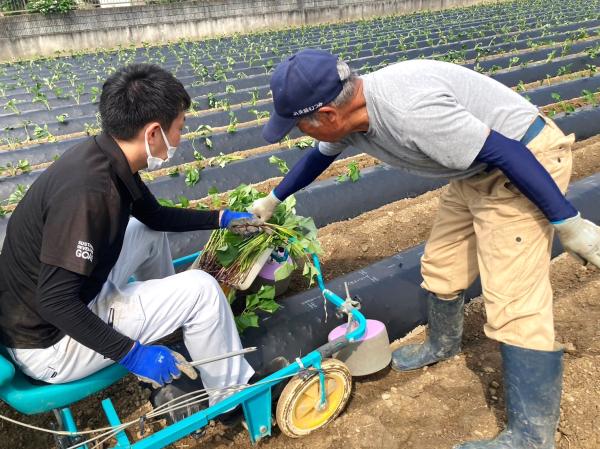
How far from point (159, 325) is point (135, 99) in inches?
37.7

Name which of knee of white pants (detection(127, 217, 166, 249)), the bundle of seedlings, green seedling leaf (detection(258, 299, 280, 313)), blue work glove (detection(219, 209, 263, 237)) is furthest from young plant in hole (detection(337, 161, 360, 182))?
knee of white pants (detection(127, 217, 166, 249))

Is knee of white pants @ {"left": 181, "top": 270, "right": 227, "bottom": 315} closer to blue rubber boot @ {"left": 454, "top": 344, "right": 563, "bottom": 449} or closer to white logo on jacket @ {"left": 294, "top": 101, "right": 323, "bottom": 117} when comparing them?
white logo on jacket @ {"left": 294, "top": 101, "right": 323, "bottom": 117}

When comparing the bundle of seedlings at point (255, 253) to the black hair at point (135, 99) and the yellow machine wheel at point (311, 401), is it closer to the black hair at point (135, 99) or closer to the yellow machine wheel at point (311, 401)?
the yellow machine wheel at point (311, 401)

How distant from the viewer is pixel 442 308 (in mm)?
2732

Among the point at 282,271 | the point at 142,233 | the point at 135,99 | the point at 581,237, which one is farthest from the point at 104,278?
the point at 581,237

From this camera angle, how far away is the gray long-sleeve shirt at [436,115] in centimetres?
175

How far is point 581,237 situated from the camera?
6.26 feet

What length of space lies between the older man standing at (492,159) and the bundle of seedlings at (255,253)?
636mm

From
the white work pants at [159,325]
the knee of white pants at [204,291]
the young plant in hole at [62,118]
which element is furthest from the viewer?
the young plant in hole at [62,118]

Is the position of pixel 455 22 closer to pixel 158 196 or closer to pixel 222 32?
pixel 222 32

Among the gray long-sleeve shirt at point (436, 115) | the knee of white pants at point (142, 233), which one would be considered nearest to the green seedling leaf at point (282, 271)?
the knee of white pants at point (142, 233)

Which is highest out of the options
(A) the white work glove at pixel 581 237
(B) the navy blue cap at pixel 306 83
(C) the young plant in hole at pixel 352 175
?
(B) the navy blue cap at pixel 306 83

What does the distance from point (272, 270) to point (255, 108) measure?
5.11m

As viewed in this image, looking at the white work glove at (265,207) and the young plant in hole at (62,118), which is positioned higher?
the white work glove at (265,207)
